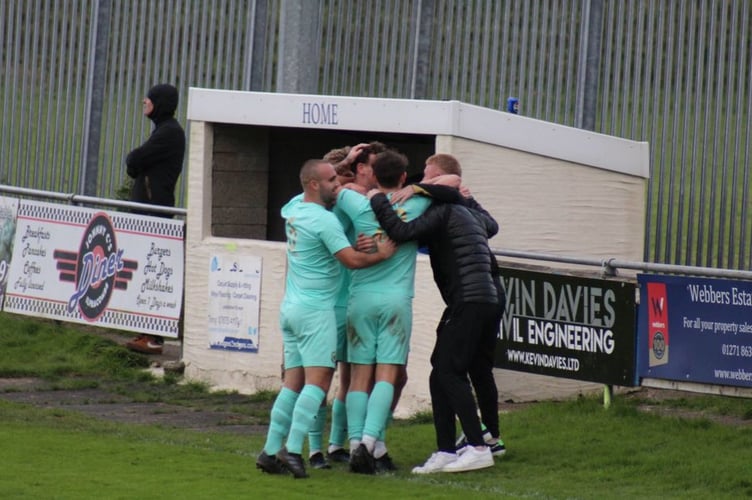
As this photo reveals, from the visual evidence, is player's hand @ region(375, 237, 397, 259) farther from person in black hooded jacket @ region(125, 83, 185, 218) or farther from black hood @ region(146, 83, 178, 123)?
black hood @ region(146, 83, 178, 123)

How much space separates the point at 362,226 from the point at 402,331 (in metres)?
0.66

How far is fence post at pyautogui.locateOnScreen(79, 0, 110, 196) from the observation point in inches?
708

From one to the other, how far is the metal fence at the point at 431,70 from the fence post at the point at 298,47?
0.01 meters

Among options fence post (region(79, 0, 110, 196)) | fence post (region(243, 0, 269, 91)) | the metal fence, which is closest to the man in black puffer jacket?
the metal fence

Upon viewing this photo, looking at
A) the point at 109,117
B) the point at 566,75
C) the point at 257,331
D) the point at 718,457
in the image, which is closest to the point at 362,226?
the point at 718,457

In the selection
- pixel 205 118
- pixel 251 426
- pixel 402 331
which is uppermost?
pixel 205 118

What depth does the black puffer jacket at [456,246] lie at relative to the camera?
895cm

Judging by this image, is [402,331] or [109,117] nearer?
[402,331]

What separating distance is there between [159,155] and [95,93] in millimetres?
4280

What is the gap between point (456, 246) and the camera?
901 centimetres

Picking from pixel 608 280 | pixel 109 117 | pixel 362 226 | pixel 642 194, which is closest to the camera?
pixel 362 226

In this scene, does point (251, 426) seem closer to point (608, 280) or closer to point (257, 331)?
point (257, 331)

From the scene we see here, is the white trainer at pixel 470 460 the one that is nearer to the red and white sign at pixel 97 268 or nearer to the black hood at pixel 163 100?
the red and white sign at pixel 97 268

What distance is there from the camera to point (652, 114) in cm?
1364
